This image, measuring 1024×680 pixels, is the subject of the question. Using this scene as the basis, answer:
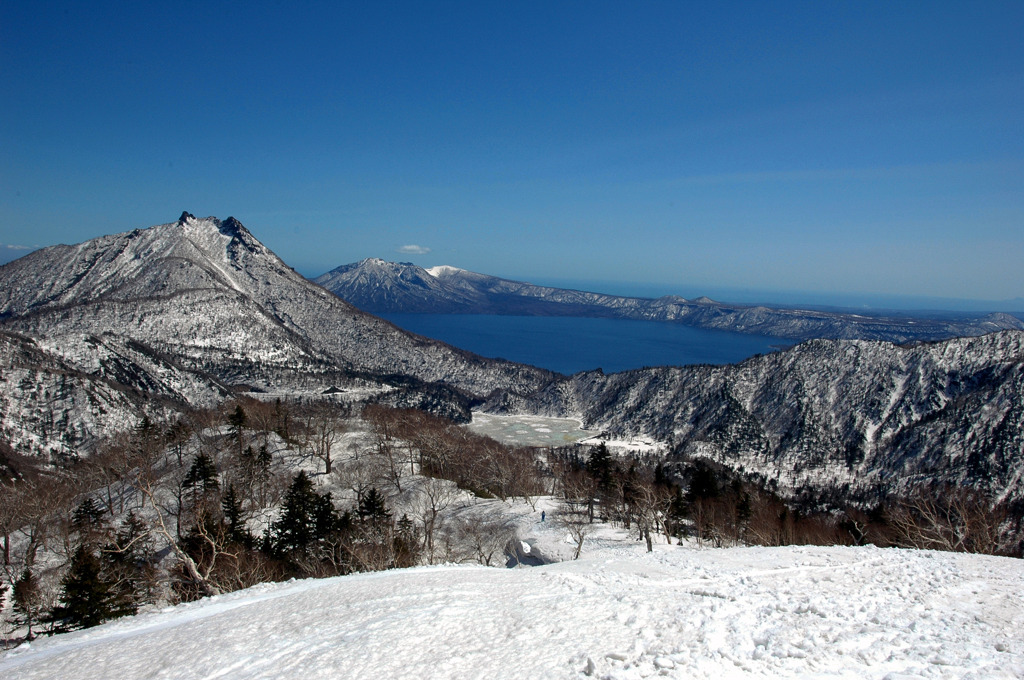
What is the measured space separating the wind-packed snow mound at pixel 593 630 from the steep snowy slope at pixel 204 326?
120512 millimetres

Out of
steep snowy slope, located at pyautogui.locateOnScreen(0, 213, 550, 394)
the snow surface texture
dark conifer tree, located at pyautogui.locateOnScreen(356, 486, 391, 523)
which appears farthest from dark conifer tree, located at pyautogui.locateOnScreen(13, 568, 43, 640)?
steep snowy slope, located at pyautogui.locateOnScreen(0, 213, 550, 394)

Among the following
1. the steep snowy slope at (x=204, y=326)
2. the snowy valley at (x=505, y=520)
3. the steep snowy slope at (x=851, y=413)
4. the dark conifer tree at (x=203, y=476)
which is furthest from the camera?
the steep snowy slope at (x=204, y=326)

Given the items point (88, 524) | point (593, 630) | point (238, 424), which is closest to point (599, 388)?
point (238, 424)

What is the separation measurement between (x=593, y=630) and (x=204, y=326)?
16222 centimetres

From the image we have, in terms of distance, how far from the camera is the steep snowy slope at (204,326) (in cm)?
13812

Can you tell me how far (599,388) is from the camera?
499 feet

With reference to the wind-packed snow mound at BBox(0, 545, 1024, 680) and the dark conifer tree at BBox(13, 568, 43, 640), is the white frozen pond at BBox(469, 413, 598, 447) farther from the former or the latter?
the wind-packed snow mound at BBox(0, 545, 1024, 680)

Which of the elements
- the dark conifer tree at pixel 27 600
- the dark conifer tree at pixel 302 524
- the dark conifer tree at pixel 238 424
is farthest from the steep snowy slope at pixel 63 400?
the dark conifer tree at pixel 302 524

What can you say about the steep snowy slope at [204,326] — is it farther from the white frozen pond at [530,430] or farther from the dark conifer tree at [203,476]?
the dark conifer tree at [203,476]

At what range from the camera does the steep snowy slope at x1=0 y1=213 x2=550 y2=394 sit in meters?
138

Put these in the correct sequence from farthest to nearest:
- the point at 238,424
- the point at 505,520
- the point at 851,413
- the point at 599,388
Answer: the point at 599,388
the point at 851,413
the point at 238,424
the point at 505,520

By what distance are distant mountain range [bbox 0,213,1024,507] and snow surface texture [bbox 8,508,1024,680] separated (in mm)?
86879

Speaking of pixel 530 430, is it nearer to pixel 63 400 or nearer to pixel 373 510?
pixel 63 400

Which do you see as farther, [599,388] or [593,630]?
[599,388]
